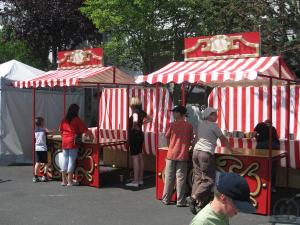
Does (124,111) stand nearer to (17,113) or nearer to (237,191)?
(17,113)

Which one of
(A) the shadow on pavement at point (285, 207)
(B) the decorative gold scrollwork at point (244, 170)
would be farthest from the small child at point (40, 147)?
(A) the shadow on pavement at point (285, 207)

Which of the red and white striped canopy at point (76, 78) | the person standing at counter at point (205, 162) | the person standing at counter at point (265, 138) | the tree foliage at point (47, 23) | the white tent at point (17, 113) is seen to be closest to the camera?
the person standing at counter at point (205, 162)

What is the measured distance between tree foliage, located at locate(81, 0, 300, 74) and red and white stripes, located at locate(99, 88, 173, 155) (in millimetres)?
2079

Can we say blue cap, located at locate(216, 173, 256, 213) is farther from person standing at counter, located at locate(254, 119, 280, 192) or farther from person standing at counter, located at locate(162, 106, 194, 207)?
person standing at counter, located at locate(254, 119, 280, 192)

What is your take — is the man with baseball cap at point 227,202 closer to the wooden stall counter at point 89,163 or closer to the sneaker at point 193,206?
the sneaker at point 193,206

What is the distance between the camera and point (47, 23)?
17.3m

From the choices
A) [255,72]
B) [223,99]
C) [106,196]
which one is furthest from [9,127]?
[255,72]

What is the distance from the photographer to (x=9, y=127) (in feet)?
42.3

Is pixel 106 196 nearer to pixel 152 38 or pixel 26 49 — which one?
pixel 152 38

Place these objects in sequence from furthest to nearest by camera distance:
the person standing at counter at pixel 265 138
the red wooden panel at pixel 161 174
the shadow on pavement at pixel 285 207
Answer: the person standing at counter at pixel 265 138
the red wooden panel at pixel 161 174
the shadow on pavement at pixel 285 207

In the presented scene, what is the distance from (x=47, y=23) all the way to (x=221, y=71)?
1159cm

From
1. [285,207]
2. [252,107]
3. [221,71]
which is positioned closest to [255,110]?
[252,107]

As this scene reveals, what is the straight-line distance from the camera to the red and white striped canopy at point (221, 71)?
274 inches

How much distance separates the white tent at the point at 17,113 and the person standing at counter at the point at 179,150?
6612 mm
